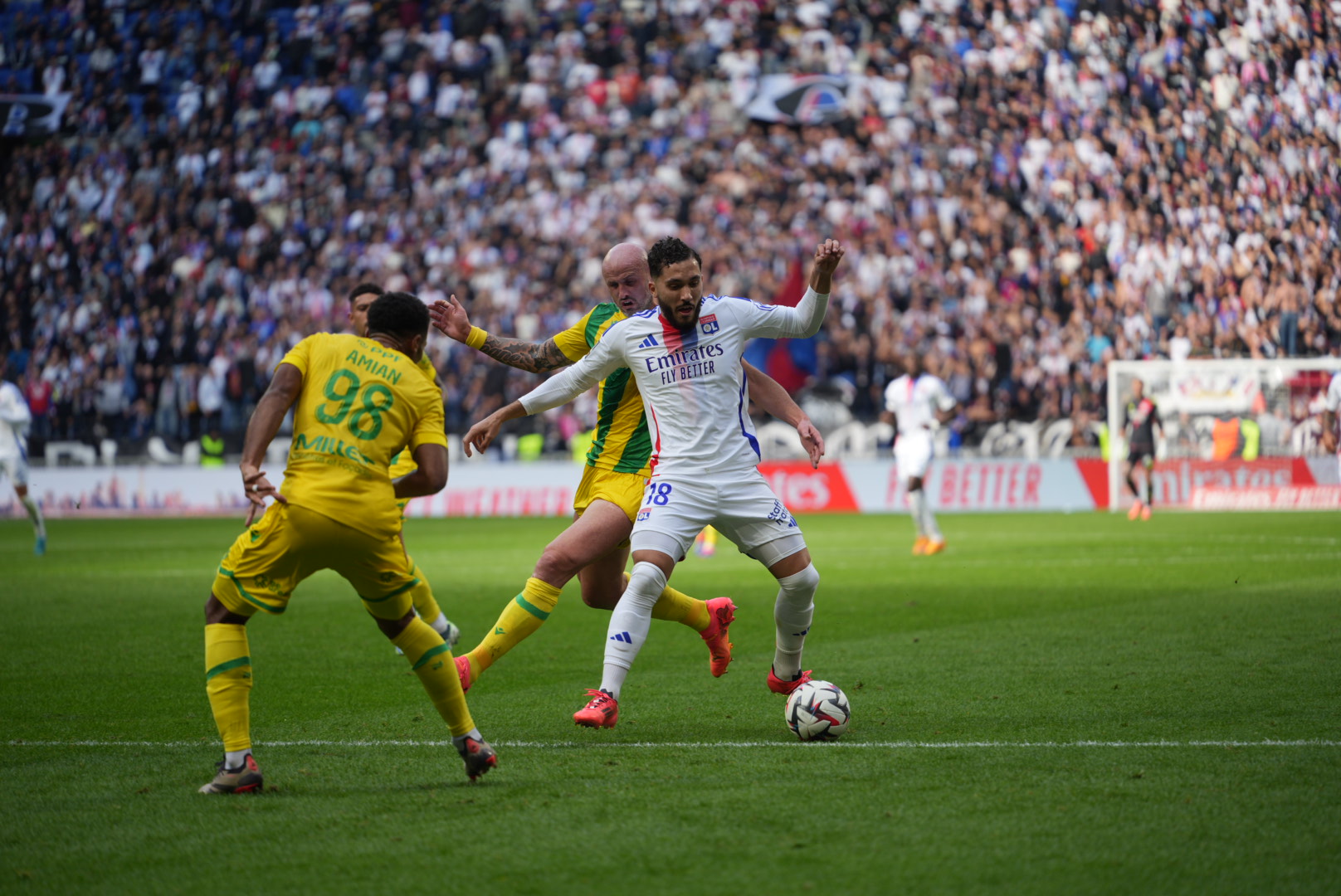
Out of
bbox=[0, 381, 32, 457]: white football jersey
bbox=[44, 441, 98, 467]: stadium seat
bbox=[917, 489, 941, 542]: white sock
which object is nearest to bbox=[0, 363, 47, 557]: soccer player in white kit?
bbox=[0, 381, 32, 457]: white football jersey

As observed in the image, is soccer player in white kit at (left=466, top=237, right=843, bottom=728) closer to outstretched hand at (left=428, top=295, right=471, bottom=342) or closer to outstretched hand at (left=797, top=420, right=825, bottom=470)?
outstretched hand at (left=797, top=420, right=825, bottom=470)

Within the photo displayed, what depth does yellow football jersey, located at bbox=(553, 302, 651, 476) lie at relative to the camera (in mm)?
6891

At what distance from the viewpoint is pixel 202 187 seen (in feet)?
104

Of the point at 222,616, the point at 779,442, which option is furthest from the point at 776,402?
the point at 779,442

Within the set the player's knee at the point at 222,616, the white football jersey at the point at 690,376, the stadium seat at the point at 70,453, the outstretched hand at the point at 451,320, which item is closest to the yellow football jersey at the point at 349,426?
the player's knee at the point at 222,616

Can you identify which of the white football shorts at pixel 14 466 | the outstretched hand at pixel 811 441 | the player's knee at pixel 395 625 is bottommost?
the player's knee at pixel 395 625

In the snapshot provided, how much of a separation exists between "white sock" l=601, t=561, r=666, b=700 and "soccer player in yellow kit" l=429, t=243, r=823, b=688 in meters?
0.50

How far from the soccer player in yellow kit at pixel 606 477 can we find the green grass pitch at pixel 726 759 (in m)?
0.42

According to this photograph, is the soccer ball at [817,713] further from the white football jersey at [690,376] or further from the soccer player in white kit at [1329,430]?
the soccer player in white kit at [1329,430]

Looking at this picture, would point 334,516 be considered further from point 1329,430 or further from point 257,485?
point 1329,430

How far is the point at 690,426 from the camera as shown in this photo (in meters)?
6.26

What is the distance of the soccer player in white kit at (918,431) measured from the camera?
16.5m

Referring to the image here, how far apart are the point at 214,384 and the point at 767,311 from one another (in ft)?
74.7

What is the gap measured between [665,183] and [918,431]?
46.6 feet
